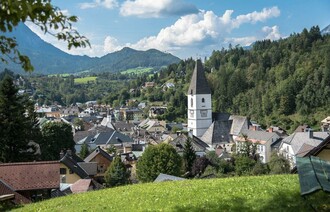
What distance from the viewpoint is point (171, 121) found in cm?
11712

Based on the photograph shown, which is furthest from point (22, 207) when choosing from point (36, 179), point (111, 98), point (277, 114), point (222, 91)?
point (111, 98)

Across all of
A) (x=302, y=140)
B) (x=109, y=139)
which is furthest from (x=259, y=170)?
(x=109, y=139)

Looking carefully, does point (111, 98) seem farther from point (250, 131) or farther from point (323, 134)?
point (323, 134)

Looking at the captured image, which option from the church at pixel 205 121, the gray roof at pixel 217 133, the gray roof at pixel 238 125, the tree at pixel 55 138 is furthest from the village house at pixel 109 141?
the gray roof at pixel 238 125

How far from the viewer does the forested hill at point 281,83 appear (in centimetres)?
9781

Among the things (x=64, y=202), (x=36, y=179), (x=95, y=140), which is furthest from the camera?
(x=95, y=140)

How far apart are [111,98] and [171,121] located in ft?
201

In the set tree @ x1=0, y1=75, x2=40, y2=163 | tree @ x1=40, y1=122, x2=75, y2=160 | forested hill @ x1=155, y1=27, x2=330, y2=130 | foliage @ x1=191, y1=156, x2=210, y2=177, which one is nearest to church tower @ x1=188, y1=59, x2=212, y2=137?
foliage @ x1=191, y1=156, x2=210, y2=177

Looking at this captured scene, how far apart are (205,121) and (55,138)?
26109 mm

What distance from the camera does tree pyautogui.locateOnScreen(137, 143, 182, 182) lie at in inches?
1459

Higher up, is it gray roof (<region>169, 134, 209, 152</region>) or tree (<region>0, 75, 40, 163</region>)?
tree (<region>0, 75, 40, 163</region>)

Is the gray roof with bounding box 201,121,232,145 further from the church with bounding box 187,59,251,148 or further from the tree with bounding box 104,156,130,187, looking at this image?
the tree with bounding box 104,156,130,187

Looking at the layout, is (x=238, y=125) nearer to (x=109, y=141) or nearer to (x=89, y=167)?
(x=109, y=141)

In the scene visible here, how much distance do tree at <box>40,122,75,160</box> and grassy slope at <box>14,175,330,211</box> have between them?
115 feet
